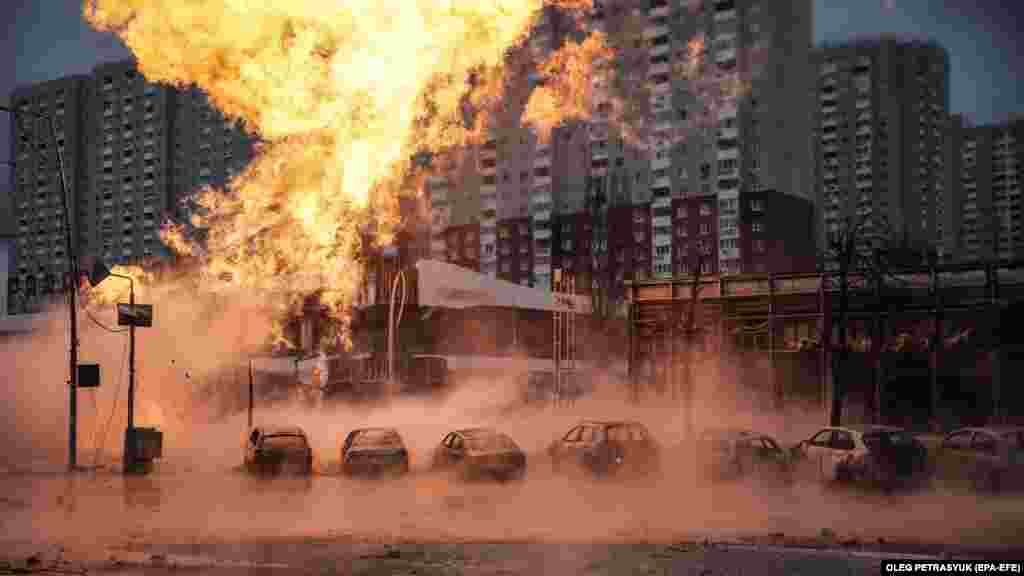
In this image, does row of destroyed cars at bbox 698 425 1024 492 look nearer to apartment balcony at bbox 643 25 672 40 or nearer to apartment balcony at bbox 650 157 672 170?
apartment balcony at bbox 650 157 672 170

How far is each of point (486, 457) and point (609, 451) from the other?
9.96 ft

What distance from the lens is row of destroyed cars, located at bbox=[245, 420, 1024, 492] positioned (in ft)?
73.0

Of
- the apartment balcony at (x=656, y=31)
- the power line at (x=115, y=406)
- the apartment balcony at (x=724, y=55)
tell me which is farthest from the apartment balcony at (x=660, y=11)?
the power line at (x=115, y=406)

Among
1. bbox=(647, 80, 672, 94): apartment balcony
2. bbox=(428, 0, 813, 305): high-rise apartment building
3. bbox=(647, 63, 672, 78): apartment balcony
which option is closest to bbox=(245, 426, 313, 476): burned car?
bbox=(428, 0, 813, 305): high-rise apartment building

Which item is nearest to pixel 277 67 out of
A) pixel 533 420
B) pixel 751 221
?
pixel 533 420

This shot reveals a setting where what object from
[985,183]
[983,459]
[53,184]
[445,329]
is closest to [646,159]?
[445,329]

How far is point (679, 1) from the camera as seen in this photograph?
314ft

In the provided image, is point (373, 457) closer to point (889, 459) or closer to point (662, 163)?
point (889, 459)

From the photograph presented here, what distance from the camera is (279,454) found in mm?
26000

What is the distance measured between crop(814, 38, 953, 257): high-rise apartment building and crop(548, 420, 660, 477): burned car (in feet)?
335

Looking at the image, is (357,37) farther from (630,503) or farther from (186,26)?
(630,503)

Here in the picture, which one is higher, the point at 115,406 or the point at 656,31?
the point at 656,31

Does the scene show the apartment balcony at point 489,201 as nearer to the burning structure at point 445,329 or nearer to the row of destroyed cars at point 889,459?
the burning structure at point 445,329

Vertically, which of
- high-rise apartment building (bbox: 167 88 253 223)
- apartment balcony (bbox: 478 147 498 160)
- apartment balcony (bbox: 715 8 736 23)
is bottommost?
apartment balcony (bbox: 478 147 498 160)
